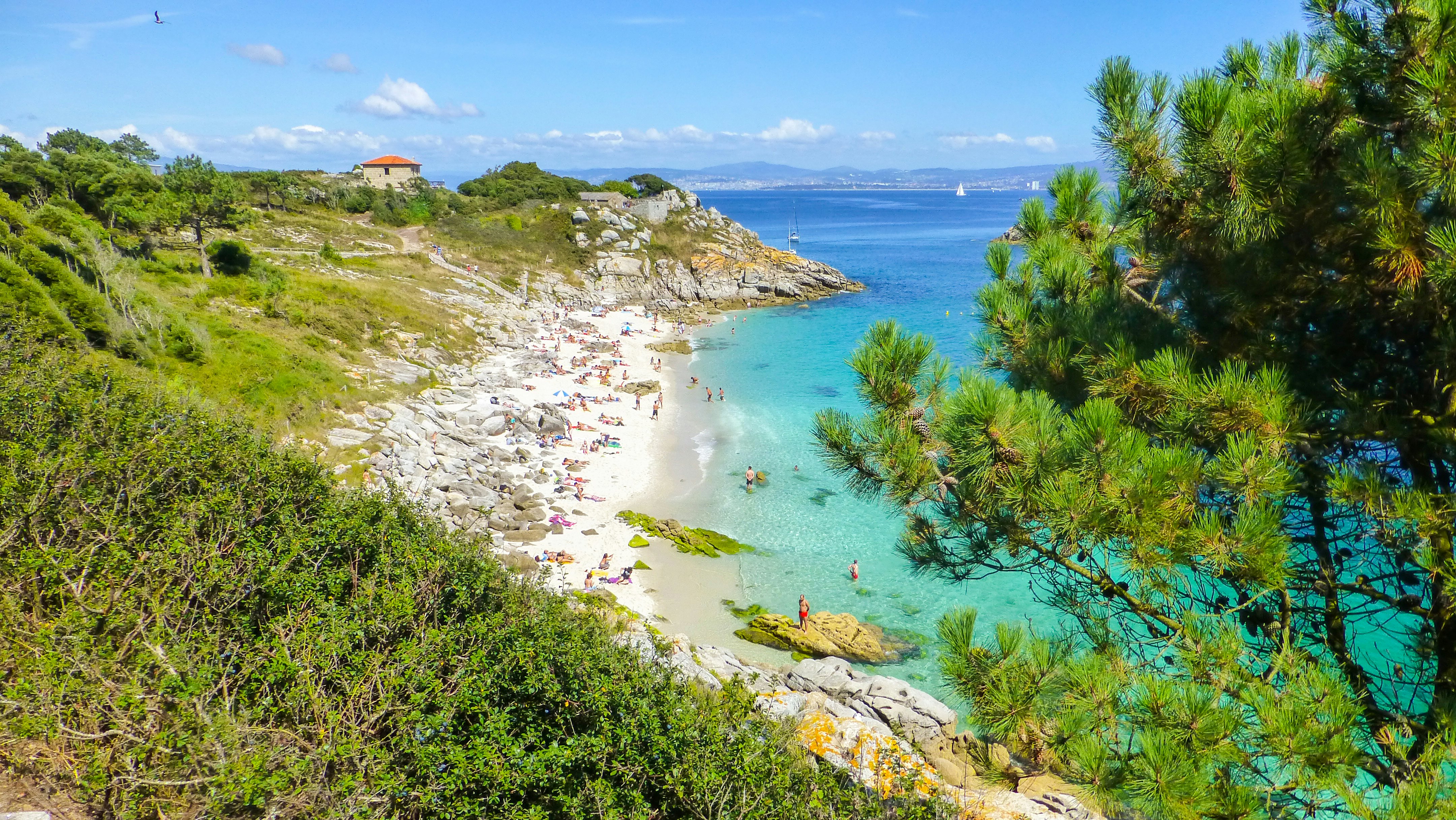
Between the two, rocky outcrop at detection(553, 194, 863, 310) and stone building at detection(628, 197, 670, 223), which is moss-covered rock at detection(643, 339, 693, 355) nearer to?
rocky outcrop at detection(553, 194, 863, 310)

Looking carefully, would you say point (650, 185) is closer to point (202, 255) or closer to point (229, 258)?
point (229, 258)

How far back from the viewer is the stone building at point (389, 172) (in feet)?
234

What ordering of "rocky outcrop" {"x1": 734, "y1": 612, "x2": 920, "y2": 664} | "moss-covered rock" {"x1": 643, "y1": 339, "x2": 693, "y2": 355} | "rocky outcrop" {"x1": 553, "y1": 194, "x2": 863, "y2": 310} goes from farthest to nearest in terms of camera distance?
"rocky outcrop" {"x1": 553, "y1": 194, "x2": 863, "y2": 310}, "moss-covered rock" {"x1": 643, "y1": 339, "x2": 693, "y2": 355}, "rocky outcrop" {"x1": 734, "y1": 612, "x2": 920, "y2": 664}

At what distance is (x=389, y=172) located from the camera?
72188mm

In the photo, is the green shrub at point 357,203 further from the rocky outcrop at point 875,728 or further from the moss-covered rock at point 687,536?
the rocky outcrop at point 875,728

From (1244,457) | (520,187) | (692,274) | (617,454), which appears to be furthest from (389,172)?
(1244,457)

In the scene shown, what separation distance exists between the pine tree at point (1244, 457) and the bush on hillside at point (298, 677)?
8.50 ft

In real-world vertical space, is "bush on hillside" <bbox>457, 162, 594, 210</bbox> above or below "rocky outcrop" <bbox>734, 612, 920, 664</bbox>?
above

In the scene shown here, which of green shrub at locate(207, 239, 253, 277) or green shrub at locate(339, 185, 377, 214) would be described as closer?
green shrub at locate(207, 239, 253, 277)

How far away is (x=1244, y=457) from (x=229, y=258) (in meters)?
35.3

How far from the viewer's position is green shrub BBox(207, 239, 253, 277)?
2880 centimetres

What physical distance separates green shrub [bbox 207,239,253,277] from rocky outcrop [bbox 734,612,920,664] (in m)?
27.1

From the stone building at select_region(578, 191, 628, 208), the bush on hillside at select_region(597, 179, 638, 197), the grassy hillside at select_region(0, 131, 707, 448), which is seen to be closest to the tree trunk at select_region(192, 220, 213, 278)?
the grassy hillside at select_region(0, 131, 707, 448)

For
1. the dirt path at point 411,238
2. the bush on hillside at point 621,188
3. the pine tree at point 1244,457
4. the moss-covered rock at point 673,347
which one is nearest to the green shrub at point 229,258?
the dirt path at point 411,238
